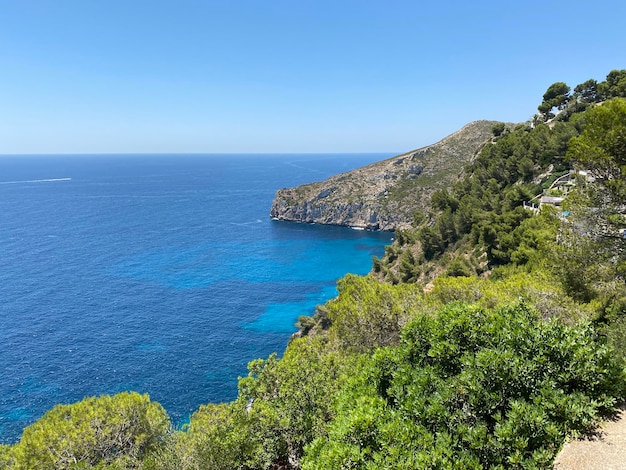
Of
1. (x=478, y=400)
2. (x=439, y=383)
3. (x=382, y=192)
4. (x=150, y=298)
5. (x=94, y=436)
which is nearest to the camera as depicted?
(x=478, y=400)

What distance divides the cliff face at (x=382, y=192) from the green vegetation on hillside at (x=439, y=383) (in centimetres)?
10668

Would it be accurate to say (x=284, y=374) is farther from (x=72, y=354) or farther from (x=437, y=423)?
(x=72, y=354)

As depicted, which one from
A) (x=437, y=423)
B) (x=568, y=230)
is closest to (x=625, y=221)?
(x=568, y=230)

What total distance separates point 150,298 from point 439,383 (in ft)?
210

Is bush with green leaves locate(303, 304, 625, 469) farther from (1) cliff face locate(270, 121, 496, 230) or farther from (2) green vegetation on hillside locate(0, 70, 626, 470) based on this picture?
(1) cliff face locate(270, 121, 496, 230)

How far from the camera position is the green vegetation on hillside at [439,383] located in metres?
10.3

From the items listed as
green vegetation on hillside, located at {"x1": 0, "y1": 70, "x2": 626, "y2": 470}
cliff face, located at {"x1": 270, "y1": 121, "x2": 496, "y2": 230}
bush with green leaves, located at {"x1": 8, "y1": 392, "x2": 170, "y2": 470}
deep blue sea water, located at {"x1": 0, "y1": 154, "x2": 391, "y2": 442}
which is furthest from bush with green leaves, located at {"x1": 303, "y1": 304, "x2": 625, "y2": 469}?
cliff face, located at {"x1": 270, "y1": 121, "x2": 496, "y2": 230}

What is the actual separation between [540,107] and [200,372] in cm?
9323

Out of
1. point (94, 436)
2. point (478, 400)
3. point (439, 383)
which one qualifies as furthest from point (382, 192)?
point (478, 400)

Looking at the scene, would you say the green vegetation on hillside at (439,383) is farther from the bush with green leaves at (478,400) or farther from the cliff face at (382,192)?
the cliff face at (382,192)

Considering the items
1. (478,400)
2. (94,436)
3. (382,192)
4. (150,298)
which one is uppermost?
(382,192)

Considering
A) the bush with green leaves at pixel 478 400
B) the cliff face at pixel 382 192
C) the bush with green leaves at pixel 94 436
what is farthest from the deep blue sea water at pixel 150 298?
the bush with green leaves at pixel 478 400

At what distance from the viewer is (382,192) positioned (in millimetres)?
137875

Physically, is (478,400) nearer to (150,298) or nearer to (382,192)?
(150,298)
